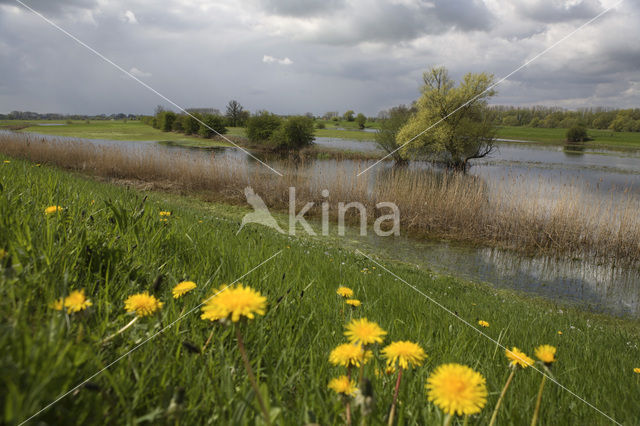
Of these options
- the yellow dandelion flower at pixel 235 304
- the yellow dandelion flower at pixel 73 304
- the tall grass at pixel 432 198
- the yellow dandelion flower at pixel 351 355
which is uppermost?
the yellow dandelion flower at pixel 235 304

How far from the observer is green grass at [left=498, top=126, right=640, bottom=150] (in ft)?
172

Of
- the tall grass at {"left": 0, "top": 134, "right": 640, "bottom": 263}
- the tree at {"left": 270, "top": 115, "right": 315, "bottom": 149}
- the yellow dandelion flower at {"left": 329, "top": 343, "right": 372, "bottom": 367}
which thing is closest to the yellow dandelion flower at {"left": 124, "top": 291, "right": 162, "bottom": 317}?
the yellow dandelion flower at {"left": 329, "top": 343, "right": 372, "bottom": 367}

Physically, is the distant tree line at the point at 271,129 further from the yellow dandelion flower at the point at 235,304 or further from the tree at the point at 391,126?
the yellow dandelion flower at the point at 235,304

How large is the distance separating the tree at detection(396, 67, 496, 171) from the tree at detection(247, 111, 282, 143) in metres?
17.6

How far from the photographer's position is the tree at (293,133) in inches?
1471

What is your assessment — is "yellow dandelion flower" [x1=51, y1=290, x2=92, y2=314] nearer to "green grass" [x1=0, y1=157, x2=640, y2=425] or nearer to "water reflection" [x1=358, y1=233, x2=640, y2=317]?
"green grass" [x1=0, y1=157, x2=640, y2=425]

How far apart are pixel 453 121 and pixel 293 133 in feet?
→ 58.5

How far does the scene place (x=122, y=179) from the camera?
16.0 m

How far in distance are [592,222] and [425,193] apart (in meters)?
4.98

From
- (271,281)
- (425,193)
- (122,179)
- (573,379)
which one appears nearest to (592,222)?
(425,193)

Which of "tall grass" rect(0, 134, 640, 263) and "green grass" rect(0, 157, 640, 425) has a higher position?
"green grass" rect(0, 157, 640, 425)

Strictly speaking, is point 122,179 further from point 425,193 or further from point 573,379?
point 573,379

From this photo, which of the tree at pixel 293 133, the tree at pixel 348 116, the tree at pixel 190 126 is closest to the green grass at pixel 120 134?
the tree at pixel 190 126

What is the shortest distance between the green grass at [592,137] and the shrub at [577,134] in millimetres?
1096
